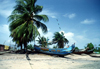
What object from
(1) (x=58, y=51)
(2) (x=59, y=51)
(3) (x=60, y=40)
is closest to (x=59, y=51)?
(2) (x=59, y=51)

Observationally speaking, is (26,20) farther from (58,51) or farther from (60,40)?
(60,40)

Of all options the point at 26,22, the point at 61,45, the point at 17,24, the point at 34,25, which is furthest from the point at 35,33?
the point at 61,45

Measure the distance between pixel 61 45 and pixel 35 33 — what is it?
21.6m

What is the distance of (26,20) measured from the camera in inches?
770

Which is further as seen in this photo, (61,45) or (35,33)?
(61,45)

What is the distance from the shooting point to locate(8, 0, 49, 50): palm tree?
57.7 feet

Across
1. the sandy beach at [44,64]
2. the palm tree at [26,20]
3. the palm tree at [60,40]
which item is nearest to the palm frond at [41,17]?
the palm tree at [26,20]

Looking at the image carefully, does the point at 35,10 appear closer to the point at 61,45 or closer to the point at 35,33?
the point at 35,33

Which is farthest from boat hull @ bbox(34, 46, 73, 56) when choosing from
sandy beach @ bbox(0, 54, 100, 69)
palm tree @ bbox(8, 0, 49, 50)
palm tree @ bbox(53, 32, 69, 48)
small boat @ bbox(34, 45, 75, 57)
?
palm tree @ bbox(53, 32, 69, 48)

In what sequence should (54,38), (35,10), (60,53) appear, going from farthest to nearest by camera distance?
(54,38) < (35,10) < (60,53)

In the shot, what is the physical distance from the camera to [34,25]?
19.0 m

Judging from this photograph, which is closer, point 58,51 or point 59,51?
point 59,51

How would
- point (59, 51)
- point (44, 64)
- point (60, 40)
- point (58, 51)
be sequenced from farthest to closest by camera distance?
point (60, 40), point (58, 51), point (59, 51), point (44, 64)

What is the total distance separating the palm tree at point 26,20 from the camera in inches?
693
